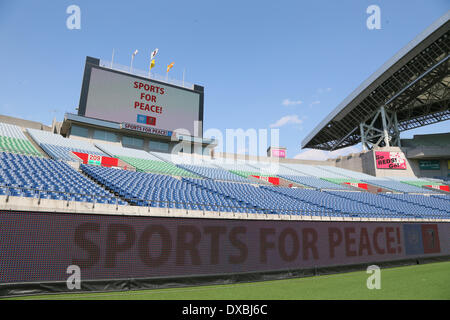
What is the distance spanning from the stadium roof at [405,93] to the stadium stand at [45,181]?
31.4 meters

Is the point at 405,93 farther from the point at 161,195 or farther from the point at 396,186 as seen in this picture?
the point at 161,195

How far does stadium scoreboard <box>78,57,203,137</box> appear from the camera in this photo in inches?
901

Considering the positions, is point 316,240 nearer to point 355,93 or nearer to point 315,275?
point 315,275

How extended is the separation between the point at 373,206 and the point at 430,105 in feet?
80.1

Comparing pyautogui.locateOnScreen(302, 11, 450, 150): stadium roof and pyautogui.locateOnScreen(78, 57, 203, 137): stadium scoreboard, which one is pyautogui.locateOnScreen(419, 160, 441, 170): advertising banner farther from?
pyautogui.locateOnScreen(78, 57, 203, 137): stadium scoreboard

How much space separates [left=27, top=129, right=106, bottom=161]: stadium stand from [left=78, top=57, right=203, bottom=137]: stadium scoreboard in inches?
105

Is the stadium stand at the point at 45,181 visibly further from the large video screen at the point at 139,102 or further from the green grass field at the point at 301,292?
the large video screen at the point at 139,102

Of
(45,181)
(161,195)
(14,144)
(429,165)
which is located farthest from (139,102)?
(429,165)

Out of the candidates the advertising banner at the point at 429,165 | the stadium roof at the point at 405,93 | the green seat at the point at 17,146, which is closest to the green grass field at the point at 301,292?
the green seat at the point at 17,146

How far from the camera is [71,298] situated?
21.7 feet

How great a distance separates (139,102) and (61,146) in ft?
26.2

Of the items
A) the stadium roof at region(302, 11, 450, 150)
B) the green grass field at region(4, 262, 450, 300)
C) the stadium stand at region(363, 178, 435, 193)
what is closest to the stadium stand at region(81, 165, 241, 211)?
the green grass field at region(4, 262, 450, 300)

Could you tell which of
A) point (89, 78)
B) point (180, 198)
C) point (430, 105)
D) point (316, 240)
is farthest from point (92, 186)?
point (430, 105)

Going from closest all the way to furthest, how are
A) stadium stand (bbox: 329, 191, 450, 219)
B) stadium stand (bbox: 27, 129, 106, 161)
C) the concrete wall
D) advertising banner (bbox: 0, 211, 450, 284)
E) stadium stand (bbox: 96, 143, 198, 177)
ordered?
advertising banner (bbox: 0, 211, 450, 284)
stadium stand (bbox: 27, 129, 106, 161)
stadium stand (bbox: 329, 191, 450, 219)
stadium stand (bbox: 96, 143, 198, 177)
the concrete wall
